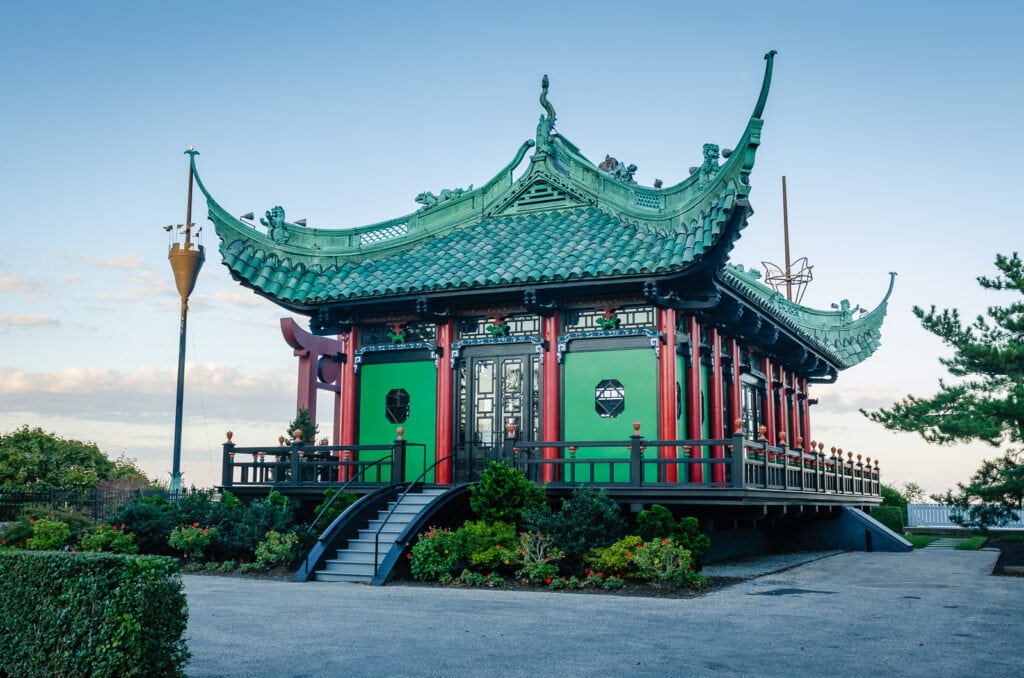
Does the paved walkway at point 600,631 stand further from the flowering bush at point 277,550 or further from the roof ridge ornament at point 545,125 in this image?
the roof ridge ornament at point 545,125

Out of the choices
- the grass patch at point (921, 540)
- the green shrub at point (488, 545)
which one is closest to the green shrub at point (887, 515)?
the grass patch at point (921, 540)

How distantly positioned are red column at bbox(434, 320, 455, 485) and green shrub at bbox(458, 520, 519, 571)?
4404 millimetres

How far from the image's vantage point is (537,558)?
1611 cm

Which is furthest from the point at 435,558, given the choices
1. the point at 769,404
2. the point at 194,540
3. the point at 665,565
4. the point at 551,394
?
the point at 769,404

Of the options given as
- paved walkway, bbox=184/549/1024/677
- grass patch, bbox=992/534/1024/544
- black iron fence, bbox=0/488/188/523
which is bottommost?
paved walkway, bbox=184/549/1024/677

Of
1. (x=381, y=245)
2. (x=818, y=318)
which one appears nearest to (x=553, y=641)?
(x=381, y=245)

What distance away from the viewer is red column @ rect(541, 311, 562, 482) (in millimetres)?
20188

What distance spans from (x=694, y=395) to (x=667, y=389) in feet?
4.57

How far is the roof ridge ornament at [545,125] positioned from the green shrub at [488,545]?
9611 millimetres

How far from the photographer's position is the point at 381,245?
23.3 meters

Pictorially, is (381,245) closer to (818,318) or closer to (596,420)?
(596,420)

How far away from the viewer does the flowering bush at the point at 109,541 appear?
17.8m

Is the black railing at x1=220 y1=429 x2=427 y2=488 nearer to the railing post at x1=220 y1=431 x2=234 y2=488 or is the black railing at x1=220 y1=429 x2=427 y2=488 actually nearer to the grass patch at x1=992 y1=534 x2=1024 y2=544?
the railing post at x1=220 y1=431 x2=234 y2=488

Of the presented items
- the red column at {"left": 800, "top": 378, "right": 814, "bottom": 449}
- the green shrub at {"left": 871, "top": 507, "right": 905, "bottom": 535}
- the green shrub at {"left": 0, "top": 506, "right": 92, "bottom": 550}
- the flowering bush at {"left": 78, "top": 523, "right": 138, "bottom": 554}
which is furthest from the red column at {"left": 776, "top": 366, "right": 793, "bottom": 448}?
the green shrub at {"left": 0, "top": 506, "right": 92, "bottom": 550}
